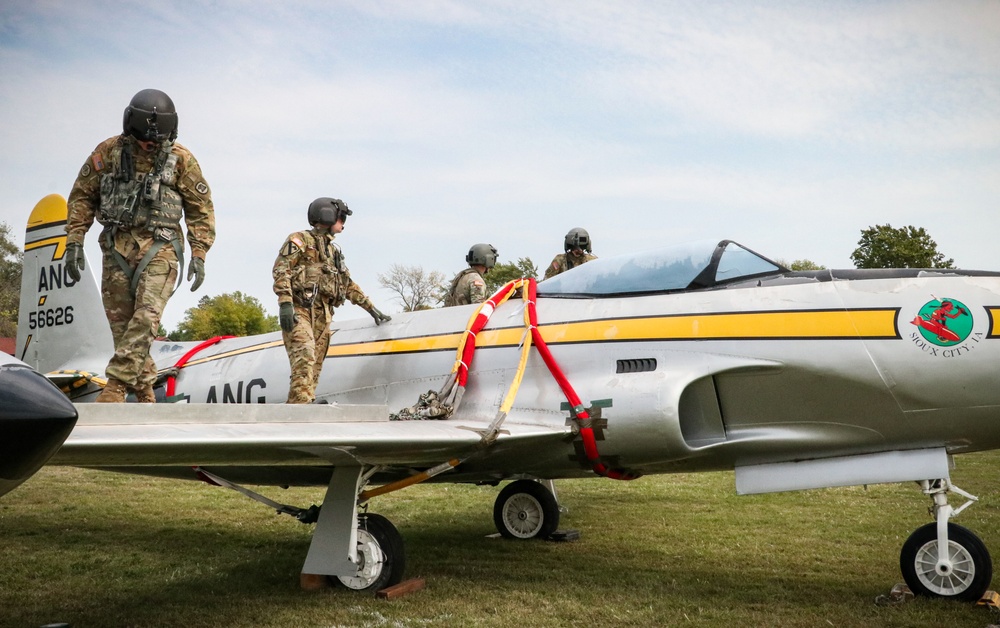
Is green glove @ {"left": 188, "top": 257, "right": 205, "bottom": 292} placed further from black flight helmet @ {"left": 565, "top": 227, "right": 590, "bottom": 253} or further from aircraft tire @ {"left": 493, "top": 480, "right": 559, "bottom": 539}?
black flight helmet @ {"left": 565, "top": 227, "right": 590, "bottom": 253}

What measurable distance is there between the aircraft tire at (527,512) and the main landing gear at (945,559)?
351 centimetres

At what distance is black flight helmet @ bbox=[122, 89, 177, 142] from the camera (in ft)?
18.5

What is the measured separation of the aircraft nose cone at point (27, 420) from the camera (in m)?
2.94

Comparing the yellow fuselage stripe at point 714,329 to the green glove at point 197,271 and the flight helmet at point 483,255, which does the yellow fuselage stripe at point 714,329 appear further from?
the flight helmet at point 483,255

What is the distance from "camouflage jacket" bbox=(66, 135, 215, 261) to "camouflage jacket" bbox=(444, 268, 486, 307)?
4.15m

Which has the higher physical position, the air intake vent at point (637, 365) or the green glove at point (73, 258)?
the green glove at point (73, 258)

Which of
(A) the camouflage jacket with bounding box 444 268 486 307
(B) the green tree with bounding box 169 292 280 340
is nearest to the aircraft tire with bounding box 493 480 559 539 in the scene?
(A) the camouflage jacket with bounding box 444 268 486 307

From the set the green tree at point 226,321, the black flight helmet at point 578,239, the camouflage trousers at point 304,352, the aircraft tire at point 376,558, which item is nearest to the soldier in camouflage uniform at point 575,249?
the black flight helmet at point 578,239

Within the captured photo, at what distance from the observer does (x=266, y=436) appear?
4664mm

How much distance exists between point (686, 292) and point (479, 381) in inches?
66.3

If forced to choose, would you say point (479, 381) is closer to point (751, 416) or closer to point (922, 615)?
point (751, 416)

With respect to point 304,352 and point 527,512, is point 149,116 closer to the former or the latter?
point 304,352

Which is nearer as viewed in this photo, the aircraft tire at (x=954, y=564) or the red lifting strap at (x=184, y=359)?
the aircraft tire at (x=954, y=564)

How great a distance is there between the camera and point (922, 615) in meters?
4.75
